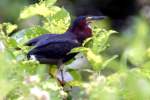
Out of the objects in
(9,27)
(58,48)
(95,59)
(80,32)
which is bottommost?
(95,59)

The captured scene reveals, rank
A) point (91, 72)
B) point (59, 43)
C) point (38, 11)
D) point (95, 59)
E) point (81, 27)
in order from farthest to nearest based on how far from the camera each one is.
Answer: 1. point (81, 27)
2. point (59, 43)
3. point (38, 11)
4. point (91, 72)
5. point (95, 59)

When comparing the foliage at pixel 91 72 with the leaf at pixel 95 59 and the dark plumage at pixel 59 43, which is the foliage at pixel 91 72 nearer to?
the leaf at pixel 95 59

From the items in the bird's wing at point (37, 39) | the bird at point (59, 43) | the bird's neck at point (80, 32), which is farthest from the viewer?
the bird's neck at point (80, 32)

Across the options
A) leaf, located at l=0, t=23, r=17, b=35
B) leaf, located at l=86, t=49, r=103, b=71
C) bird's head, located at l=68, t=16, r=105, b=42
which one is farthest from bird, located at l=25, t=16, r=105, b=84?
leaf, located at l=86, t=49, r=103, b=71

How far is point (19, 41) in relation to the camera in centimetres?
161

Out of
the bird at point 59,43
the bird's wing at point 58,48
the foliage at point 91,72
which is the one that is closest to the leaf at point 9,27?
the foliage at point 91,72

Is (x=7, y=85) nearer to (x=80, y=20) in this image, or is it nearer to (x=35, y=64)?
(x=35, y=64)

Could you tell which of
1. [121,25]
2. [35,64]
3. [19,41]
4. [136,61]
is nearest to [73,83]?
[35,64]

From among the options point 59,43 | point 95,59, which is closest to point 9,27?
Result: point 95,59

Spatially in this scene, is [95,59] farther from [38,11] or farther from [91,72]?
[38,11]

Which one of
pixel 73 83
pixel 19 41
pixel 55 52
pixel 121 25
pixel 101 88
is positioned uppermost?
pixel 121 25

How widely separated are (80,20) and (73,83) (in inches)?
35.0

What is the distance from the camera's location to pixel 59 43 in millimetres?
2051

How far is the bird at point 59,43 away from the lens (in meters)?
1.74
